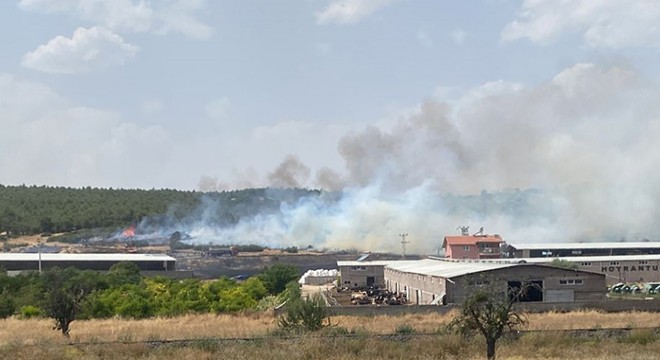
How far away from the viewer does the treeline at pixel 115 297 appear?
36938mm

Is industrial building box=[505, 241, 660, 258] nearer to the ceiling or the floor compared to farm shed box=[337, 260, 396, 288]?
nearer to the ceiling

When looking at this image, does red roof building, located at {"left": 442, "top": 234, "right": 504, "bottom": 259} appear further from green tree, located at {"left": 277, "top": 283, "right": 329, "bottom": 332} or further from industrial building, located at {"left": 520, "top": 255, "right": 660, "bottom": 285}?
green tree, located at {"left": 277, "top": 283, "right": 329, "bottom": 332}

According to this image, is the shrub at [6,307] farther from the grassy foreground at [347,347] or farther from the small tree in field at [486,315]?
the small tree in field at [486,315]

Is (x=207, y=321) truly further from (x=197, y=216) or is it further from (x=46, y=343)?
(x=197, y=216)

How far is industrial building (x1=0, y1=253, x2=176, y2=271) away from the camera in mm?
76750

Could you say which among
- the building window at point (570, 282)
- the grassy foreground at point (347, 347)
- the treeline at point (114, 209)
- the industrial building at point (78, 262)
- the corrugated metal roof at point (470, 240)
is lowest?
the grassy foreground at point (347, 347)

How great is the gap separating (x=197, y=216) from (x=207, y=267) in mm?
37100

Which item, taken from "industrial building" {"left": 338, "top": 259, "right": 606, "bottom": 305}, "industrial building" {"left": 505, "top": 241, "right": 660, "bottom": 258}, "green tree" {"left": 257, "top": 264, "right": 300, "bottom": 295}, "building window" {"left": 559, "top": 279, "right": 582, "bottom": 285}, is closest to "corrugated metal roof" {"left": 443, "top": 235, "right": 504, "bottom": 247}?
"industrial building" {"left": 505, "top": 241, "right": 660, "bottom": 258}

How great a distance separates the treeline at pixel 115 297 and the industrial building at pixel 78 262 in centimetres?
1329

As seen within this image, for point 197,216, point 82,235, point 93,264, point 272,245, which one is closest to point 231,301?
point 93,264

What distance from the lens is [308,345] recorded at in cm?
2548

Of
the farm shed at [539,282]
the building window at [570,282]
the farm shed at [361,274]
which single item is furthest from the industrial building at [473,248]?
the building window at [570,282]

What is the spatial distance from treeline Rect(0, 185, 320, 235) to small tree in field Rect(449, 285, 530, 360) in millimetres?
99042

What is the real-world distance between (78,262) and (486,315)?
58353 millimetres
